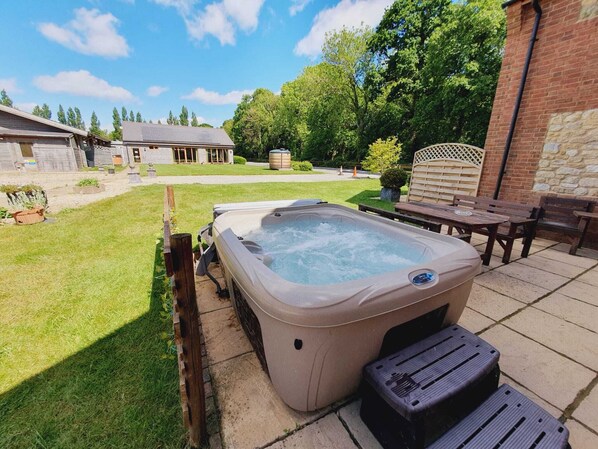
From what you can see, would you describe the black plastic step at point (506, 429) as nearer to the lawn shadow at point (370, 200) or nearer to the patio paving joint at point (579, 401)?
the patio paving joint at point (579, 401)

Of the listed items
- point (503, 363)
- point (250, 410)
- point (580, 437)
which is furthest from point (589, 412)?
point (250, 410)

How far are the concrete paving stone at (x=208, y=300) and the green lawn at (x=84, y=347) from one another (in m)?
0.38

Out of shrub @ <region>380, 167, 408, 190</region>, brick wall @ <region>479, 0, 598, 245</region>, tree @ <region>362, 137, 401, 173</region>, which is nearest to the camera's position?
brick wall @ <region>479, 0, 598, 245</region>

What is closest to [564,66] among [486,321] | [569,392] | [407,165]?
[486,321]

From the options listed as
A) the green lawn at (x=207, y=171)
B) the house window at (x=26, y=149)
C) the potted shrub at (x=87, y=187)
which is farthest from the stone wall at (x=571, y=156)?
the house window at (x=26, y=149)

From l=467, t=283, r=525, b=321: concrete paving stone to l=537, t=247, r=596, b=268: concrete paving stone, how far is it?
6.17ft

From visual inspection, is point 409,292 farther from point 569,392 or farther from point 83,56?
point 83,56

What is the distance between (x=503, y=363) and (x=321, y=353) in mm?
1464

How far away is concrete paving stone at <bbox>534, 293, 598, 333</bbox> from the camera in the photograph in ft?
7.27

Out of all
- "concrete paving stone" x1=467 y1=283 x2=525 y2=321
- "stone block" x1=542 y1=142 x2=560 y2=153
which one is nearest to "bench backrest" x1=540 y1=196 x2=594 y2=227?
"stone block" x1=542 y1=142 x2=560 y2=153

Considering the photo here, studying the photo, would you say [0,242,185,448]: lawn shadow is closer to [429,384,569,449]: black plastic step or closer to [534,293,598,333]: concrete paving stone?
[429,384,569,449]: black plastic step

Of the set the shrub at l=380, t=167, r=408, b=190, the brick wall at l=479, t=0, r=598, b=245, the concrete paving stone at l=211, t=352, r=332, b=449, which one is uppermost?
the brick wall at l=479, t=0, r=598, b=245

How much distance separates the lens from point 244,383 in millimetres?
1611

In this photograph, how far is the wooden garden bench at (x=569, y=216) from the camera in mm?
3664
